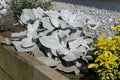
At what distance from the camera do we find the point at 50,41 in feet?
12.3

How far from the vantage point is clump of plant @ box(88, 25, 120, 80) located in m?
2.89

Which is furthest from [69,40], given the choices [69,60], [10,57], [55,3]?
[55,3]

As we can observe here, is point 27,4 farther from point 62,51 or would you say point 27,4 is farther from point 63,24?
point 62,51

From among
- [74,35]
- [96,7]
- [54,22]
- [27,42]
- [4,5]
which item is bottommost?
[4,5]

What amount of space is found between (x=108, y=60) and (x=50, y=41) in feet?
3.41

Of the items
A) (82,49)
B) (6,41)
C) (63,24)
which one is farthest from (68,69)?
(6,41)

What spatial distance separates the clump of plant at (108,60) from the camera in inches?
114

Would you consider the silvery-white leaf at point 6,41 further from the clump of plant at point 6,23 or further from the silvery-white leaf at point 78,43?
the silvery-white leaf at point 78,43

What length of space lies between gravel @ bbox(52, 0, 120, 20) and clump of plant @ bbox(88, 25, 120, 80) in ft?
3.25

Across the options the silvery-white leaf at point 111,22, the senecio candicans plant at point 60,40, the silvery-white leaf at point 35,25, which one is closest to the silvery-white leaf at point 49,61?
the senecio candicans plant at point 60,40

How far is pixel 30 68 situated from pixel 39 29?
761mm

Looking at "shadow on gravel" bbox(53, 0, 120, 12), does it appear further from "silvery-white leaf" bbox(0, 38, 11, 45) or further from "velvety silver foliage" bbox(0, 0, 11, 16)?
"velvety silver foliage" bbox(0, 0, 11, 16)

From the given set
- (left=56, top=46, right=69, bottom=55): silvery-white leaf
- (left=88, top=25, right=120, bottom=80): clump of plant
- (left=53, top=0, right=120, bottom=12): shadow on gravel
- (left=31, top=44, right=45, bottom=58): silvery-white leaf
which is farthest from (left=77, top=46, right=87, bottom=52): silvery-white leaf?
(left=53, top=0, right=120, bottom=12): shadow on gravel

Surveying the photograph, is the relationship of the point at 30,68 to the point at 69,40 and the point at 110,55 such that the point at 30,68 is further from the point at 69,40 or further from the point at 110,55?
the point at 110,55
